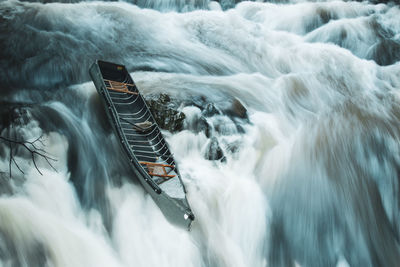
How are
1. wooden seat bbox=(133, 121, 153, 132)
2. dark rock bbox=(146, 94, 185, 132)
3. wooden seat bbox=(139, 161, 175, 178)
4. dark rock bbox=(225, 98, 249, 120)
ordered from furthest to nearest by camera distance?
dark rock bbox=(225, 98, 249, 120), dark rock bbox=(146, 94, 185, 132), wooden seat bbox=(133, 121, 153, 132), wooden seat bbox=(139, 161, 175, 178)

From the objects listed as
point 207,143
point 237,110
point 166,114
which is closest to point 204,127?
point 207,143

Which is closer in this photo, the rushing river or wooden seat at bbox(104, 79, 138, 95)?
the rushing river

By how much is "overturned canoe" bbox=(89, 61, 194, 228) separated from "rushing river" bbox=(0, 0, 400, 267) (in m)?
0.40

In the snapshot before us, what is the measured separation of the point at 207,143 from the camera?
7.74 meters

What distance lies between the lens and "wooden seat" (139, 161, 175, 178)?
21.1ft

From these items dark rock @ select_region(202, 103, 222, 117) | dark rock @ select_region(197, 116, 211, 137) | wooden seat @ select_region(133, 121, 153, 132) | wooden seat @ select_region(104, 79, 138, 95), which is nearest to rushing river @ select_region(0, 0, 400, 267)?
dark rock @ select_region(197, 116, 211, 137)

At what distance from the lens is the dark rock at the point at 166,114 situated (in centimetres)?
790

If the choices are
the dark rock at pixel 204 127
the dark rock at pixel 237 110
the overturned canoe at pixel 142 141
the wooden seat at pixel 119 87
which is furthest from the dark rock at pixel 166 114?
the dark rock at pixel 237 110

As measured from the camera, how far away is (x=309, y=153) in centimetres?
829

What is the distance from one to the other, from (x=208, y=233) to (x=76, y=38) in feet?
24.3

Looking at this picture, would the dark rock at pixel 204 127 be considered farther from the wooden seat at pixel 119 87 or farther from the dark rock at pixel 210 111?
the wooden seat at pixel 119 87

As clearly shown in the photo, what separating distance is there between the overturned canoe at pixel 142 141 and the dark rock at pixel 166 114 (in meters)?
0.24

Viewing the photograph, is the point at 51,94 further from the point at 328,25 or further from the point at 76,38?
the point at 328,25

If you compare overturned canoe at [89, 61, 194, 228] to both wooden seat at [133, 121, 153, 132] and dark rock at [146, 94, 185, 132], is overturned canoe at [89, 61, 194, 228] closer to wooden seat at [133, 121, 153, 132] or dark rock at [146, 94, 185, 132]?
wooden seat at [133, 121, 153, 132]
